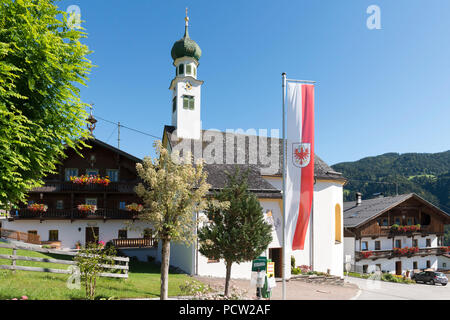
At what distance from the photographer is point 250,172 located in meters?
25.4

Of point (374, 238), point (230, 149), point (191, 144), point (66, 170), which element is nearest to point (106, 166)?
point (66, 170)

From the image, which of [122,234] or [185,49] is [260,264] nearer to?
[122,234]

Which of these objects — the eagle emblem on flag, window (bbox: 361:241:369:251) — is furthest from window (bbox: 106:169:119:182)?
window (bbox: 361:241:369:251)

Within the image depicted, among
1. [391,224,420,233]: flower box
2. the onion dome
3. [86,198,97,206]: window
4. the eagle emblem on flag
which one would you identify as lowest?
[391,224,420,233]: flower box

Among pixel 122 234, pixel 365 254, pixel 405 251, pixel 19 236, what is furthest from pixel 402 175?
pixel 19 236

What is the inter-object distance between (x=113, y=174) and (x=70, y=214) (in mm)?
5210

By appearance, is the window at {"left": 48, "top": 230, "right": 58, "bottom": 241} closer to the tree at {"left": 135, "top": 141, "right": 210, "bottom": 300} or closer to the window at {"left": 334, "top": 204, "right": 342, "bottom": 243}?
the tree at {"left": 135, "top": 141, "right": 210, "bottom": 300}

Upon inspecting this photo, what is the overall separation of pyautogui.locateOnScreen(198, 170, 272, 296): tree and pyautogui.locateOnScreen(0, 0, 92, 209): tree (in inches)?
274

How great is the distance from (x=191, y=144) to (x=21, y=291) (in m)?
19.8

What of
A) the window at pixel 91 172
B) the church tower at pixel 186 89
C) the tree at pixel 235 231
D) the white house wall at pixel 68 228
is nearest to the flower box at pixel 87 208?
the white house wall at pixel 68 228

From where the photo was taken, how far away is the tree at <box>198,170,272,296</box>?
49.5 feet

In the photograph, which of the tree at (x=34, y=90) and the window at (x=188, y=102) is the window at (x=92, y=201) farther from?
the tree at (x=34, y=90)

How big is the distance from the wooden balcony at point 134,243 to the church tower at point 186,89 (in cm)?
964
